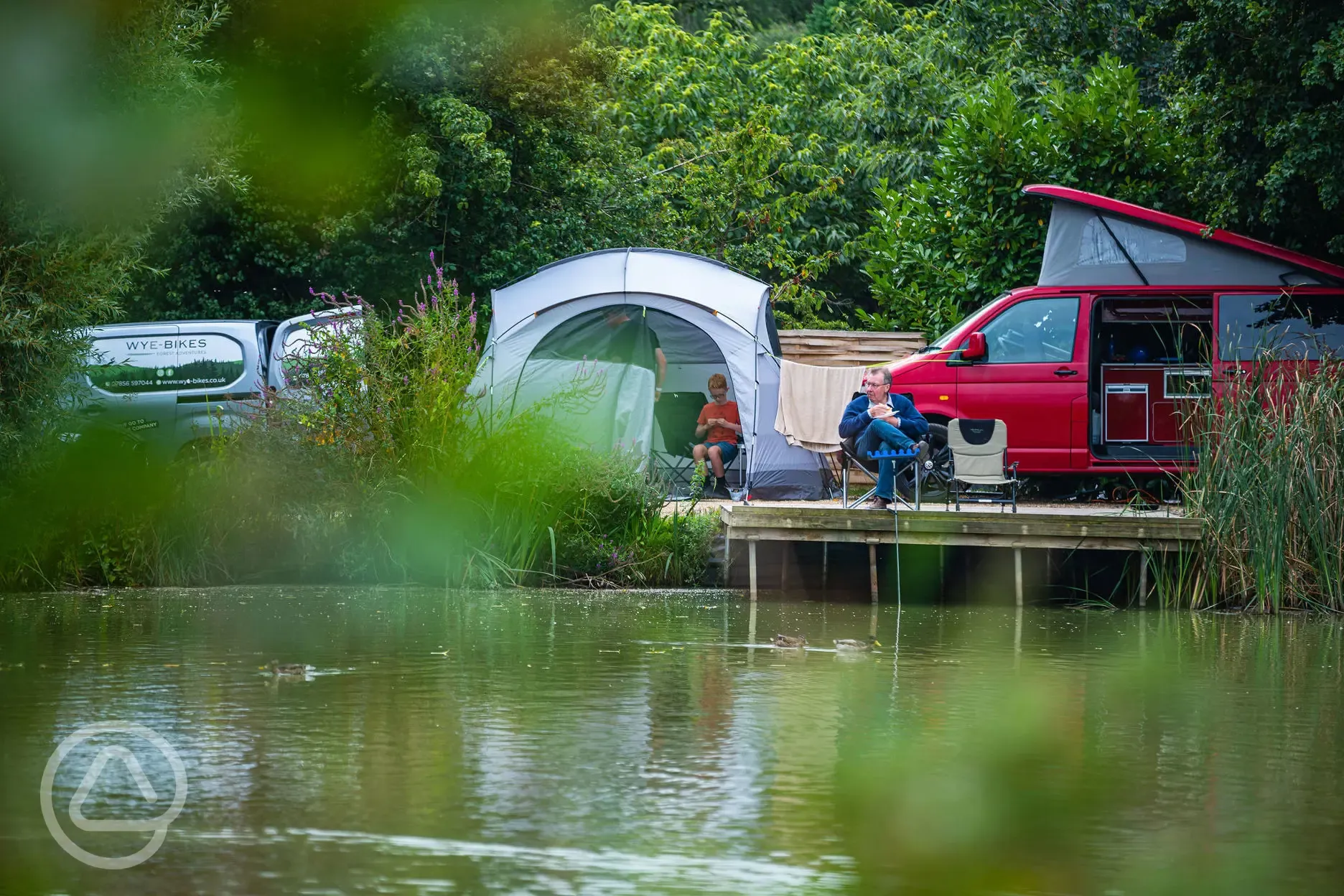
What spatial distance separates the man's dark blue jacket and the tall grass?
2306mm

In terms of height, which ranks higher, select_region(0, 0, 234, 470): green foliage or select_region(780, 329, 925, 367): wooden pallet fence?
select_region(780, 329, 925, 367): wooden pallet fence

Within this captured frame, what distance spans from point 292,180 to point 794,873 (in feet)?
12.0

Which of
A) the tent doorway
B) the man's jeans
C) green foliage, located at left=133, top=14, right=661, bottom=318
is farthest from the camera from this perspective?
green foliage, located at left=133, top=14, right=661, bottom=318

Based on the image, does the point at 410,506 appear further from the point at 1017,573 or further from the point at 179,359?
the point at 1017,573

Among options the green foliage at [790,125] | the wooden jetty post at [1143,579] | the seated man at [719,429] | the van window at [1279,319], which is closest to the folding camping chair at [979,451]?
the wooden jetty post at [1143,579]

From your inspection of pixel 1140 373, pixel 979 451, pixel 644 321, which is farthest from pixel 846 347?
pixel 979 451

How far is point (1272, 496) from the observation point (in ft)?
40.0

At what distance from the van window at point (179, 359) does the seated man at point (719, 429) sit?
466cm

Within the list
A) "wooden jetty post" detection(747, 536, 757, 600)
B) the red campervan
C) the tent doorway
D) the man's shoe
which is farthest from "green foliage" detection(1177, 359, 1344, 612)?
the tent doorway

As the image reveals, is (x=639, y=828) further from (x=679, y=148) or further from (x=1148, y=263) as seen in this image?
(x=679, y=148)

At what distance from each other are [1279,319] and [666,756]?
10653 mm

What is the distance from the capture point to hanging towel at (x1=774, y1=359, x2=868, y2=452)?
1577 cm

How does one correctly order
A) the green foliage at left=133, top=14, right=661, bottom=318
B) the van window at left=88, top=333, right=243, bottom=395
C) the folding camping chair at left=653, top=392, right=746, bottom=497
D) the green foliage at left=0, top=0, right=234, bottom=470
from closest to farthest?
the green foliage at left=0, top=0, right=234, bottom=470
the green foliage at left=133, top=14, right=661, bottom=318
the van window at left=88, top=333, right=243, bottom=395
the folding camping chair at left=653, top=392, right=746, bottom=497

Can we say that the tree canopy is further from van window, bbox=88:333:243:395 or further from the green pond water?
the green pond water
